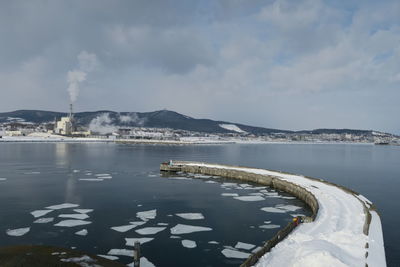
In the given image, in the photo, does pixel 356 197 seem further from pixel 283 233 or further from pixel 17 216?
pixel 17 216

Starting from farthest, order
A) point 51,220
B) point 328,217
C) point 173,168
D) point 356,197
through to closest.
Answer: point 173,168 → point 356,197 → point 51,220 → point 328,217

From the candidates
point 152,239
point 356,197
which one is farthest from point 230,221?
point 356,197

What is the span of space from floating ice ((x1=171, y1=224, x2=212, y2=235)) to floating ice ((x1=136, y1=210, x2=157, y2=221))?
2.84m

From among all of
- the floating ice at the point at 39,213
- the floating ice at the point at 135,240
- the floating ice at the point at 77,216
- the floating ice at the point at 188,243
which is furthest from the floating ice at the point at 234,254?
the floating ice at the point at 39,213

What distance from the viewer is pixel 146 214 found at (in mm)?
22406

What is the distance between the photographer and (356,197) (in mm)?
24516

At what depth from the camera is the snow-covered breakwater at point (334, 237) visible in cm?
1180

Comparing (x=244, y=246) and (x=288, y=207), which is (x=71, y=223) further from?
(x=288, y=207)

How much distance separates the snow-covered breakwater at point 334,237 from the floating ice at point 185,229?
6.12m

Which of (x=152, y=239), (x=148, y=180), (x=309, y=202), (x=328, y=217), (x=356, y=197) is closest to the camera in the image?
(x=152, y=239)

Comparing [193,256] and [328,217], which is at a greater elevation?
[328,217]

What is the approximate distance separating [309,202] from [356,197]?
3793 mm

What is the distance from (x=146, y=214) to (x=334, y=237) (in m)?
13.2

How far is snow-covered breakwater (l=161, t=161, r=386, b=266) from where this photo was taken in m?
11.8
